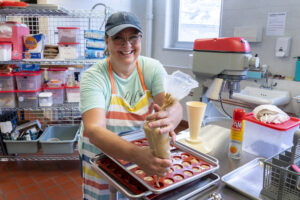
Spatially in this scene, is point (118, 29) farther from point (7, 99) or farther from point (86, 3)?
point (86, 3)

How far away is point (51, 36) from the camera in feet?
10.6

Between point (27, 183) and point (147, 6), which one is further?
point (147, 6)

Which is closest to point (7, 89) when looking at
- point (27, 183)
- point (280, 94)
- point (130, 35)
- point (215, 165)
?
point (27, 183)

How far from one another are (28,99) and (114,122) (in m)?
1.72

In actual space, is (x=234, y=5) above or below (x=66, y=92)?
above

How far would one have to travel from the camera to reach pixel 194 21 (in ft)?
12.3

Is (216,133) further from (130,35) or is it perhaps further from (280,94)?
(280,94)

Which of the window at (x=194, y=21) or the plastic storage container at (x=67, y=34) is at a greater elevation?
the window at (x=194, y=21)

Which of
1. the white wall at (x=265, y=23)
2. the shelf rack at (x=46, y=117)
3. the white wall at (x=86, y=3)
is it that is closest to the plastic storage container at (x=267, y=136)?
the white wall at (x=265, y=23)

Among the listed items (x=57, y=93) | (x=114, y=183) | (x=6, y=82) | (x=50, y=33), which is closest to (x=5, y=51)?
(x=6, y=82)

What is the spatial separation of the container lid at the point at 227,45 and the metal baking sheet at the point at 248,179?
1.78 feet

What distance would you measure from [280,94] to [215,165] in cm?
202

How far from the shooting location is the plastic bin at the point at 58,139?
2590mm

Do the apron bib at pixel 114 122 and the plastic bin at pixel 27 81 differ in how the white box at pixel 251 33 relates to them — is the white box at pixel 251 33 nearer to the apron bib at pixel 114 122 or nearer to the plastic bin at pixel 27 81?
the apron bib at pixel 114 122
